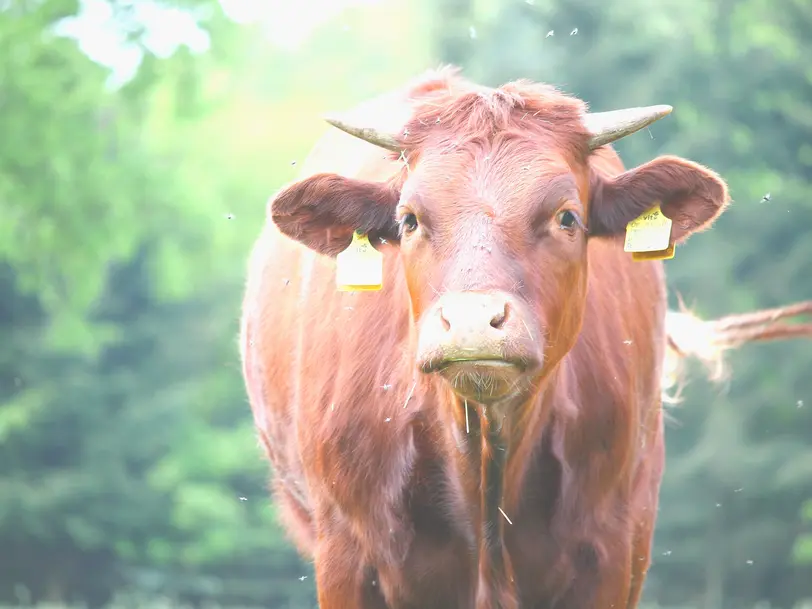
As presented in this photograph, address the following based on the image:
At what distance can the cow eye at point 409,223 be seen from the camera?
452 cm

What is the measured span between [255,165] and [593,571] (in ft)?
81.0

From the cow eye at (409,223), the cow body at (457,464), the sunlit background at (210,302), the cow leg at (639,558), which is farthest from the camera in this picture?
the sunlit background at (210,302)

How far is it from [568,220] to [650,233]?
514mm

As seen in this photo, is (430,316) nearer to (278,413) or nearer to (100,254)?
(278,413)

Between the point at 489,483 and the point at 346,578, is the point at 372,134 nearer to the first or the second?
the point at 489,483

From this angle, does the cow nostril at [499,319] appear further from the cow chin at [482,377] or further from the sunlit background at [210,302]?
the sunlit background at [210,302]

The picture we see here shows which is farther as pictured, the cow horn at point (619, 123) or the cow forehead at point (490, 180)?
the cow horn at point (619, 123)

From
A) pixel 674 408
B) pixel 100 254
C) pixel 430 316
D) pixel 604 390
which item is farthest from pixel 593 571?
pixel 674 408

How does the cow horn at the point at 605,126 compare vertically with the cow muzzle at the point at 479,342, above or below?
above

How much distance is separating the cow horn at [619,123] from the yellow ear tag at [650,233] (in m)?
0.34

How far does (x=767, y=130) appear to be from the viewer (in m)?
19.2

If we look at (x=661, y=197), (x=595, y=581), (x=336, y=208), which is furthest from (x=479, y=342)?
(x=595, y=581)

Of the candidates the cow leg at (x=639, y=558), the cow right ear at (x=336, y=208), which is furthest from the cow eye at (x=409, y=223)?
the cow leg at (x=639, y=558)

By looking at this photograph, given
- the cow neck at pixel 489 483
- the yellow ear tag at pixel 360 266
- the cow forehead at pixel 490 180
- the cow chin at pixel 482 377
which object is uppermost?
the cow forehead at pixel 490 180
